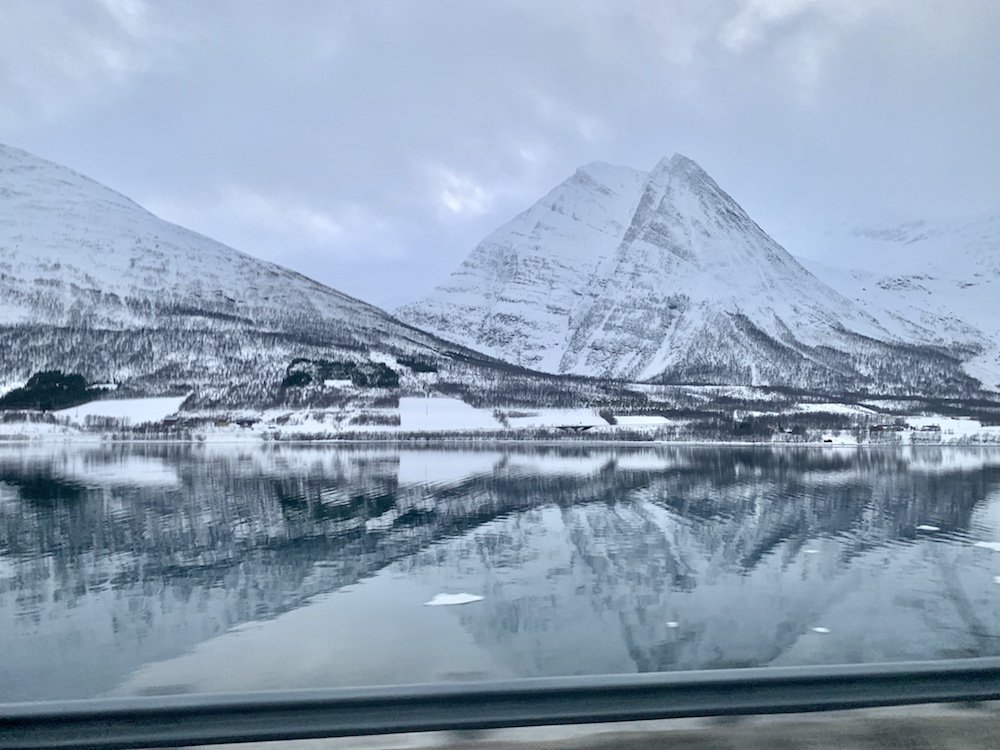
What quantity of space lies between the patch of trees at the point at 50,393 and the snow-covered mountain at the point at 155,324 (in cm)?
454

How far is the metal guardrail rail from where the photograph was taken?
237 inches

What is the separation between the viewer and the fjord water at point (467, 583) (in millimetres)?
11688

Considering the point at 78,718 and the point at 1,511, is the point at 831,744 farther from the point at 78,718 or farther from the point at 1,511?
the point at 1,511

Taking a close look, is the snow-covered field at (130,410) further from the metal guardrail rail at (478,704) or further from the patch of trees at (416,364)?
the metal guardrail rail at (478,704)

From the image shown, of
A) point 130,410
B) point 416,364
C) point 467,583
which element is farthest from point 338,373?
point 467,583

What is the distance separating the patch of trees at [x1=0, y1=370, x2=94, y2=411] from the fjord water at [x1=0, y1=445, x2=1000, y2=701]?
93263 mm

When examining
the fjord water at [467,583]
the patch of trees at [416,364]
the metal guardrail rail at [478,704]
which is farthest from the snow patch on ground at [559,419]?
the metal guardrail rail at [478,704]

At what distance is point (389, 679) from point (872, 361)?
197 meters

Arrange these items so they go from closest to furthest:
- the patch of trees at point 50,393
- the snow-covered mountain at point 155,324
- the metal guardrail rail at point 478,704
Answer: the metal guardrail rail at point 478,704 → the patch of trees at point 50,393 → the snow-covered mountain at point 155,324

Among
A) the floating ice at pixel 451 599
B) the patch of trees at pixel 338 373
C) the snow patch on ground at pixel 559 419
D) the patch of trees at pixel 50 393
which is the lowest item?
the floating ice at pixel 451 599

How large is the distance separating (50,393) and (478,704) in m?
136

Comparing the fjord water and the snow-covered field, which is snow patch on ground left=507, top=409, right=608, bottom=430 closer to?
the snow-covered field

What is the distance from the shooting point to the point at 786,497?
34.9m

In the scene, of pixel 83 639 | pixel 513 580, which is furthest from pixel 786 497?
pixel 83 639
